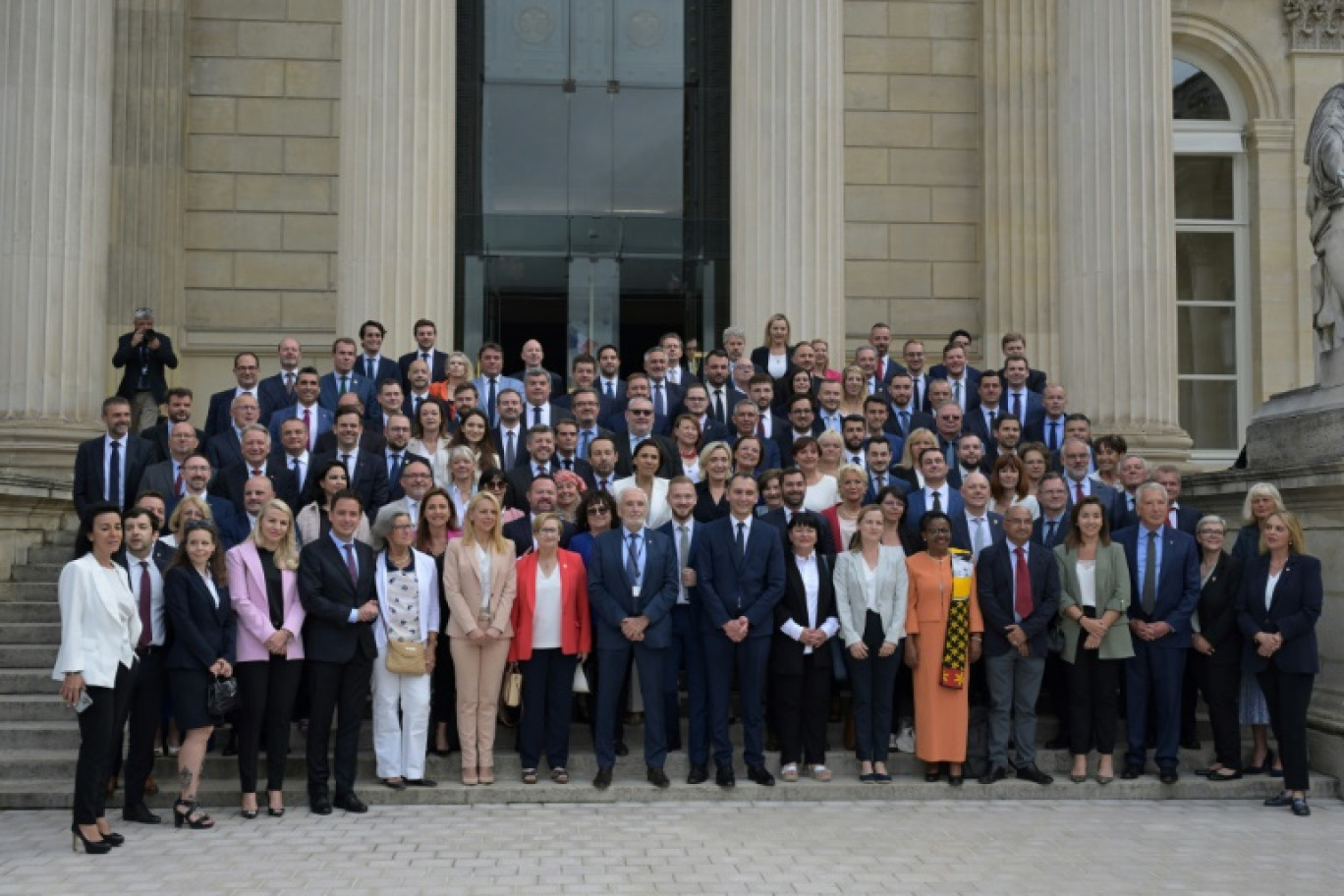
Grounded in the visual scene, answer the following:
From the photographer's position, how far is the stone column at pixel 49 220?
1583 centimetres

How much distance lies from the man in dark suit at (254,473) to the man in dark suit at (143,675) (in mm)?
1545

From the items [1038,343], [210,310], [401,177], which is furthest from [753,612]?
[210,310]

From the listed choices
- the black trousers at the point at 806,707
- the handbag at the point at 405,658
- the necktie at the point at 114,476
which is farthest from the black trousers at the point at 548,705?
the necktie at the point at 114,476

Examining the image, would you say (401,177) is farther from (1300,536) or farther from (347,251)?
(1300,536)

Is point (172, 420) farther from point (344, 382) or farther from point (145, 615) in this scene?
point (145, 615)

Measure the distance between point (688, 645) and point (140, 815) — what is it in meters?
3.85

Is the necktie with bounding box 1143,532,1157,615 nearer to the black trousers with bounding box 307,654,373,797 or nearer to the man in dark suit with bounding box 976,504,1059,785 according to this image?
the man in dark suit with bounding box 976,504,1059,785

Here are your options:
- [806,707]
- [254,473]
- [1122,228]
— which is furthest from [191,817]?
[1122,228]

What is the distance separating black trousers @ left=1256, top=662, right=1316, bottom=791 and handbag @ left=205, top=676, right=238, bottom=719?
7.00m

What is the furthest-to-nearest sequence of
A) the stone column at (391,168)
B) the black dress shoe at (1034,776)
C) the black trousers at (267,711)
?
1. the stone column at (391,168)
2. the black dress shoe at (1034,776)
3. the black trousers at (267,711)

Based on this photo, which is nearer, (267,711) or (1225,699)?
(267,711)

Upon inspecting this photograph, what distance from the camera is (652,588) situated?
1112 centimetres

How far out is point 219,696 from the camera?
1009cm

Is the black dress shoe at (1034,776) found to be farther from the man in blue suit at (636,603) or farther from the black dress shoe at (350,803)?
the black dress shoe at (350,803)
